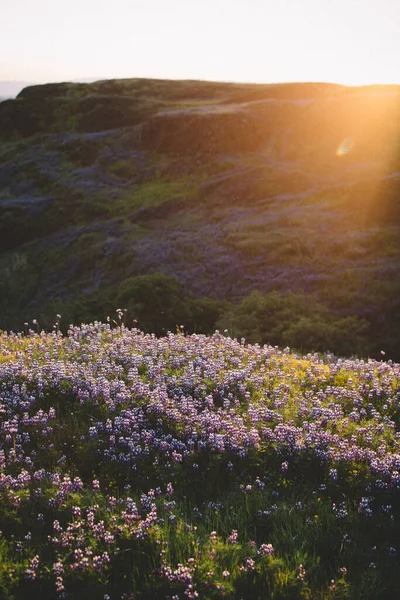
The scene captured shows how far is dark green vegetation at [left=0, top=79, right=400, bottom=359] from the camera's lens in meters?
18.0

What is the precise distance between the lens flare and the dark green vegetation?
16cm

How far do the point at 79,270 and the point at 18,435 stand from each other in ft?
65.2

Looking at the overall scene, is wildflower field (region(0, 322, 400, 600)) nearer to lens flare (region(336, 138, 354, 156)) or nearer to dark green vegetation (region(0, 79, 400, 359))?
Result: dark green vegetation (region(0, 79, 400, 359))

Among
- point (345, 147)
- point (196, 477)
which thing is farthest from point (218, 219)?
point (196, 477)

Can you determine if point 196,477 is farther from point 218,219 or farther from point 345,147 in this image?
point 345,147

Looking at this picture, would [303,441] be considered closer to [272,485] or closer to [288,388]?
[272,485]

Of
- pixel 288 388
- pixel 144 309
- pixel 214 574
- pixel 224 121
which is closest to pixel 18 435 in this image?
pixel 214 574

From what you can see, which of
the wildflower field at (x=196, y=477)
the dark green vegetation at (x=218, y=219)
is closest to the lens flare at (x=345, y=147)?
the dark green vegetation at (x=218, y=219)

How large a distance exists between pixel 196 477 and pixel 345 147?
97.0ft

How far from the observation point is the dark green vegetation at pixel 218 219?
59.0 feet

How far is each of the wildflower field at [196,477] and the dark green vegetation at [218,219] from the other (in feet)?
23.5

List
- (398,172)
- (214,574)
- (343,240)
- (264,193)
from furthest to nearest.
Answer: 1. (264,193)
2. (398,172)
3. (343,240)
4. (214,574)

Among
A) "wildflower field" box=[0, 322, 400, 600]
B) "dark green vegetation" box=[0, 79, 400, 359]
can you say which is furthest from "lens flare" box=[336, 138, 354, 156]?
"wildflower field" box=[0, 322, 400, 600]

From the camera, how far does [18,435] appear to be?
287 inches
